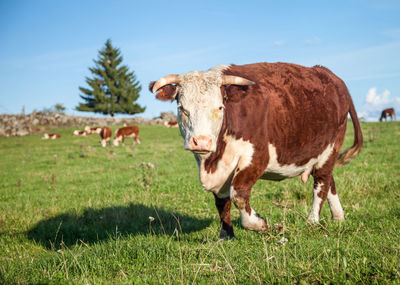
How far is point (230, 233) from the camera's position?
15.2ft

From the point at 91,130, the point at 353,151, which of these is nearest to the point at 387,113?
the point at 91,130

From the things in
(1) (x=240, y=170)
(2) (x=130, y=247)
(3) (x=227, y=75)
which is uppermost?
(3) (x=227, y=75)

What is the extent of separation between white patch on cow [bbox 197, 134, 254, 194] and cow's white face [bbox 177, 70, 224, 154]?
283 mm

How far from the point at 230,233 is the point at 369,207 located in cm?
285

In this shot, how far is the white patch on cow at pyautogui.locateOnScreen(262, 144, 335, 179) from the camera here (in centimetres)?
438

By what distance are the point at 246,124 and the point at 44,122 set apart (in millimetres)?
39179

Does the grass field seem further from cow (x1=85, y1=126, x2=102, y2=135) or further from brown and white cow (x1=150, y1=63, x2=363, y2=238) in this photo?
cow (x1=85, y1=126, x2=102, y2=135)

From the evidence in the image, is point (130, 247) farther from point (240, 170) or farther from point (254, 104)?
point (254, 104)

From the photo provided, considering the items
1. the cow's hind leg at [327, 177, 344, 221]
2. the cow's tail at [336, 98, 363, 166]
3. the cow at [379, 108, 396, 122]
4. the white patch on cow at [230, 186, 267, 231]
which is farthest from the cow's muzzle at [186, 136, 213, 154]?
the cow at [379, 108, 396, 122]

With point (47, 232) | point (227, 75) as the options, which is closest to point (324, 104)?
point (227, 75)

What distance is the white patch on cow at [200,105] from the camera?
381 cm

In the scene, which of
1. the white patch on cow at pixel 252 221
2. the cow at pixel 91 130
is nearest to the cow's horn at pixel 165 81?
the white patch on cow at pixel 252 221

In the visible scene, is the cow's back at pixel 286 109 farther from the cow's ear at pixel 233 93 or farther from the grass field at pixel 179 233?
the grass field at pixel 179 233

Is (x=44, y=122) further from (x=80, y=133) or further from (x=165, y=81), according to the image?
(x=165, y=81)
